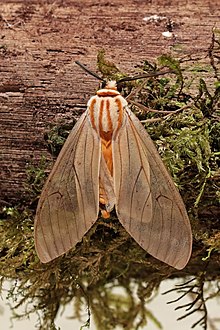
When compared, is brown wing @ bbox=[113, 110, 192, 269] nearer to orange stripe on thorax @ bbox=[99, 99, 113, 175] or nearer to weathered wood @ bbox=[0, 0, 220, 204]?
orange stripe on thorax @ bbox=[99, 99, 113, 175]

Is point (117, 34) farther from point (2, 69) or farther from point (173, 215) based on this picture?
point (173, 215)

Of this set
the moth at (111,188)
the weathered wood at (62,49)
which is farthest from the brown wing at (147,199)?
the weathered wood at (62,49)

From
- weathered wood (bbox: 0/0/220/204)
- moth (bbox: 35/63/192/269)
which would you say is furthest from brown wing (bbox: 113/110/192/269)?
weathered wood (bbox: 0/0/220/204)

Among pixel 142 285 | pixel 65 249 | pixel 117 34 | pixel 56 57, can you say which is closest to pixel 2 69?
pixel 56 57

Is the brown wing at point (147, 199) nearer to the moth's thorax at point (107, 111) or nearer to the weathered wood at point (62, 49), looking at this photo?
the moth's thorax at point (107, 111)

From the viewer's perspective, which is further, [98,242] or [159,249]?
[98,242]

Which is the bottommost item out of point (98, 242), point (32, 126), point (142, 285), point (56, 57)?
point (142, 285)
